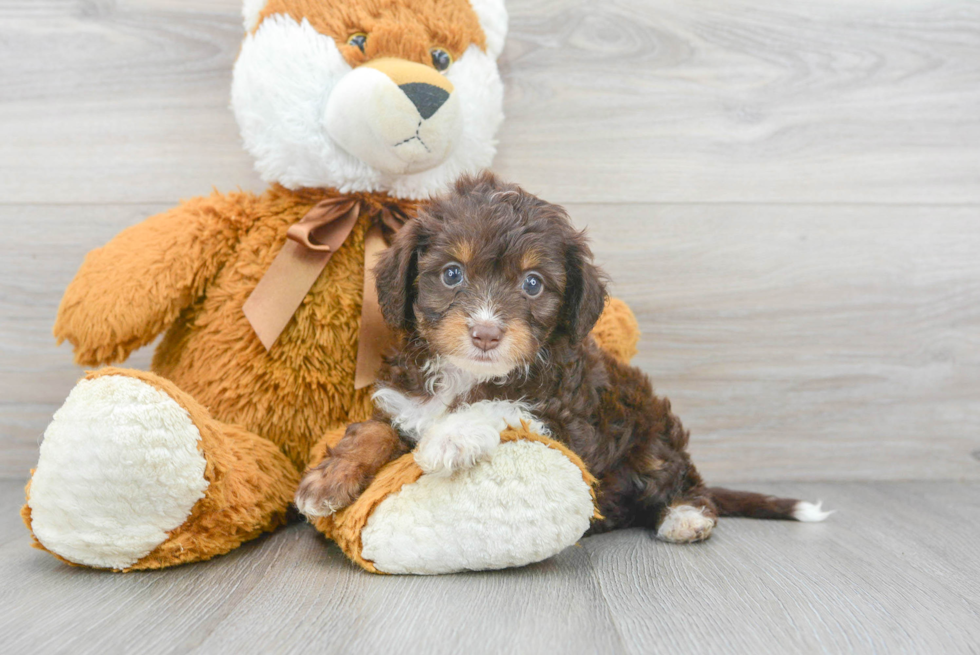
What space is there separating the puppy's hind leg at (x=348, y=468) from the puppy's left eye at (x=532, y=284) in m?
0.43

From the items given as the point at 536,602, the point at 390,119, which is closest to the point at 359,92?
the point at 390,119

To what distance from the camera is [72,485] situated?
4.61 feet

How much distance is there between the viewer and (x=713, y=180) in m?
2.39

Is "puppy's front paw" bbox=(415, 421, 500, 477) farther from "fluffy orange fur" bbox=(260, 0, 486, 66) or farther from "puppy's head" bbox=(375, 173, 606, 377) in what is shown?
"fluffy orange fur" bbox=(260, 0, 486, 66)

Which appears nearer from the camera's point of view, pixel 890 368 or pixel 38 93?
pixel 38 93

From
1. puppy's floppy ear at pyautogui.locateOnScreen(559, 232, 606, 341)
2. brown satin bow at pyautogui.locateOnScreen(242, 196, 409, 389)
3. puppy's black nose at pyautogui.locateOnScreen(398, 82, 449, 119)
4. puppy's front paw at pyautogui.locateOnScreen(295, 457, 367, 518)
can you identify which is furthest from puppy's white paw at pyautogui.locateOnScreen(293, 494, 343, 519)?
puppy's black nose at pyautogui.locateOnScreen(398, 82, 449, 119)

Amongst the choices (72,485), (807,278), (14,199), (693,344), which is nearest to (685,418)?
(693,344)

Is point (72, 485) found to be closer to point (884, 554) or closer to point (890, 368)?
point (884, 554)

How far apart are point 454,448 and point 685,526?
69 cm

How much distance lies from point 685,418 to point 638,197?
0.75 metres

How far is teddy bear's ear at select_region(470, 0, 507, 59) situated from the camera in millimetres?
1961

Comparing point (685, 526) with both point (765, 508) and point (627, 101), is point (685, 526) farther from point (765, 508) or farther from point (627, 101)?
point (627, 101)

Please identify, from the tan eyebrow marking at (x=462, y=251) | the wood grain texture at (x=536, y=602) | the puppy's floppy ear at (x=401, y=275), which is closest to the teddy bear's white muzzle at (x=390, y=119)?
the puppy's floppy ear at (x=401, y=275)

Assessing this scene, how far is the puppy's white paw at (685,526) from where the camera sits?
176cm
